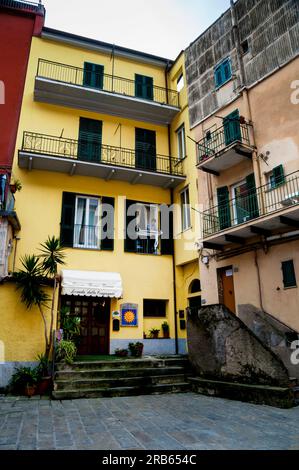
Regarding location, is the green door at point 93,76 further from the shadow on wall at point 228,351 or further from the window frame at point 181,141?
the shadow on wall at point 228,351

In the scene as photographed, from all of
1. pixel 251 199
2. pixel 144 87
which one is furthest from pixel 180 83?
pixel 251 199

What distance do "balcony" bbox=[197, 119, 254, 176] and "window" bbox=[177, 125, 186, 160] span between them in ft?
6.20

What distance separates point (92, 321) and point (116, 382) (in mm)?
4428

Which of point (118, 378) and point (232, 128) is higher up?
point (232, 128)

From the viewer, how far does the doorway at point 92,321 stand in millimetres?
12609

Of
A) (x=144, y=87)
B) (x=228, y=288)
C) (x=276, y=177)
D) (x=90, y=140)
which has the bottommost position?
(x=228, y=288)

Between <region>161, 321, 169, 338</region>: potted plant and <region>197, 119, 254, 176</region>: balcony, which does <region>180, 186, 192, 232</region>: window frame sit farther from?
<region>161, 321, 169, 338</region>: potted plant

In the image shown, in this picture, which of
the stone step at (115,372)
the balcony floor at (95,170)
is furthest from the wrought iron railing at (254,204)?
the stone step at (115,372)

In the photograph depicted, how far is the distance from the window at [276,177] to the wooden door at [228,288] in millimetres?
3164

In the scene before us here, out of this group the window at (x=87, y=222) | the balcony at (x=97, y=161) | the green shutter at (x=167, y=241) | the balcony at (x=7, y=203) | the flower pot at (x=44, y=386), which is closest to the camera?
the flower pot at (x=44, y=386)

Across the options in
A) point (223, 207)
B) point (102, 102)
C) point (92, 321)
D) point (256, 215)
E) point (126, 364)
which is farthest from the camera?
point (102, 102)

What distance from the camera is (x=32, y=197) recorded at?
13.0m

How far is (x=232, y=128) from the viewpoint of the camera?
12.3 metres

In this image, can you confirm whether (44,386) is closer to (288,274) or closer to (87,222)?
(87,222)
